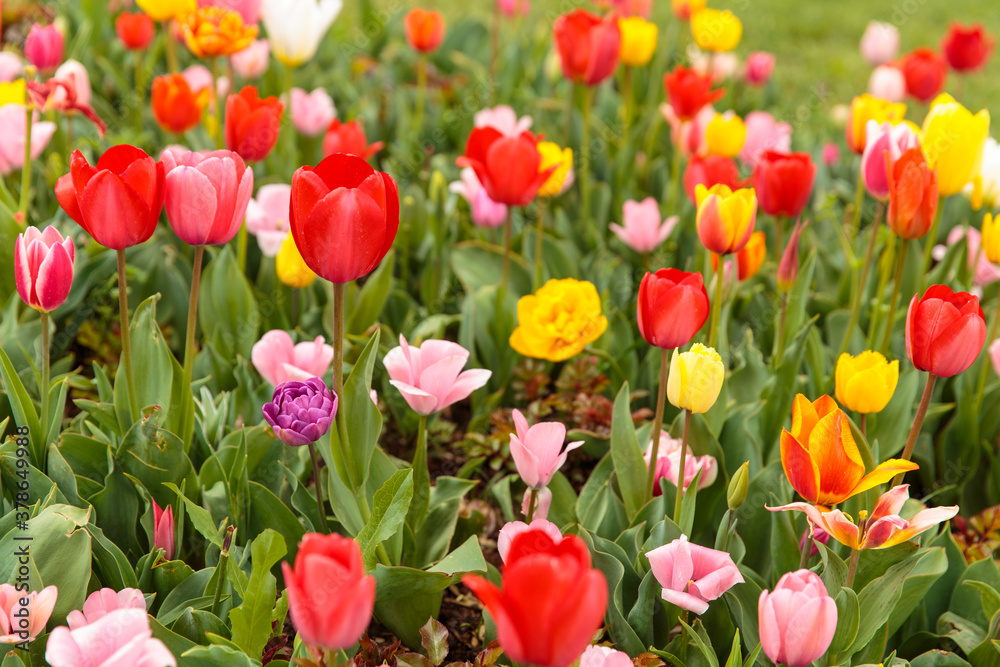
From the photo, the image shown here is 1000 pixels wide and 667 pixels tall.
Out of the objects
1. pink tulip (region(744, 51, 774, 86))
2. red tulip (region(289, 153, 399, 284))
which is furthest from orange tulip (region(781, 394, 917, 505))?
pink tulip (region(744, 51, 774, 86))

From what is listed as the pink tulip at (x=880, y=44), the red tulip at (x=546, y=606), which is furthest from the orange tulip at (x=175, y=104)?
the pink tulip at (x=880, y=44)

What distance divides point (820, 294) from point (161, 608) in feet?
6.25

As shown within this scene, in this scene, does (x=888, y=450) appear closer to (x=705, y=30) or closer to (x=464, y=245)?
(x=464, y=245)

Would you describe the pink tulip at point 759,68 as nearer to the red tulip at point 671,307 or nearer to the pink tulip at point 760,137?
the pink tulip at point 760,137

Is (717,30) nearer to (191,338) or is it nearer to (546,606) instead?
(191,338)

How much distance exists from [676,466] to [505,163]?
2.33 feet

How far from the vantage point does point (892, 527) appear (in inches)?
47.2

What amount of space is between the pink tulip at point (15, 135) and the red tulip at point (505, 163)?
1.10 metres

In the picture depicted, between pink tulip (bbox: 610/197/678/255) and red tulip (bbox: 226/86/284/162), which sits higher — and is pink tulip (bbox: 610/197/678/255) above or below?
below

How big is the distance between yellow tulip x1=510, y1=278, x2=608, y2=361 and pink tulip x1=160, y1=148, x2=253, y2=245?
0.70m

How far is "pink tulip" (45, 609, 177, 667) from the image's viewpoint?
3.05 feet

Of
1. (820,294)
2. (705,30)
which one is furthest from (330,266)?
(705,30)

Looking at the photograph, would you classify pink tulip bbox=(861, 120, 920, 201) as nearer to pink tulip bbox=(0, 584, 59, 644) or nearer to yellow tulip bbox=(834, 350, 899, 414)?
yellow tulip bbox=(834, 350, 899, 414)

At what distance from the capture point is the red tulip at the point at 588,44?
8.37ft
